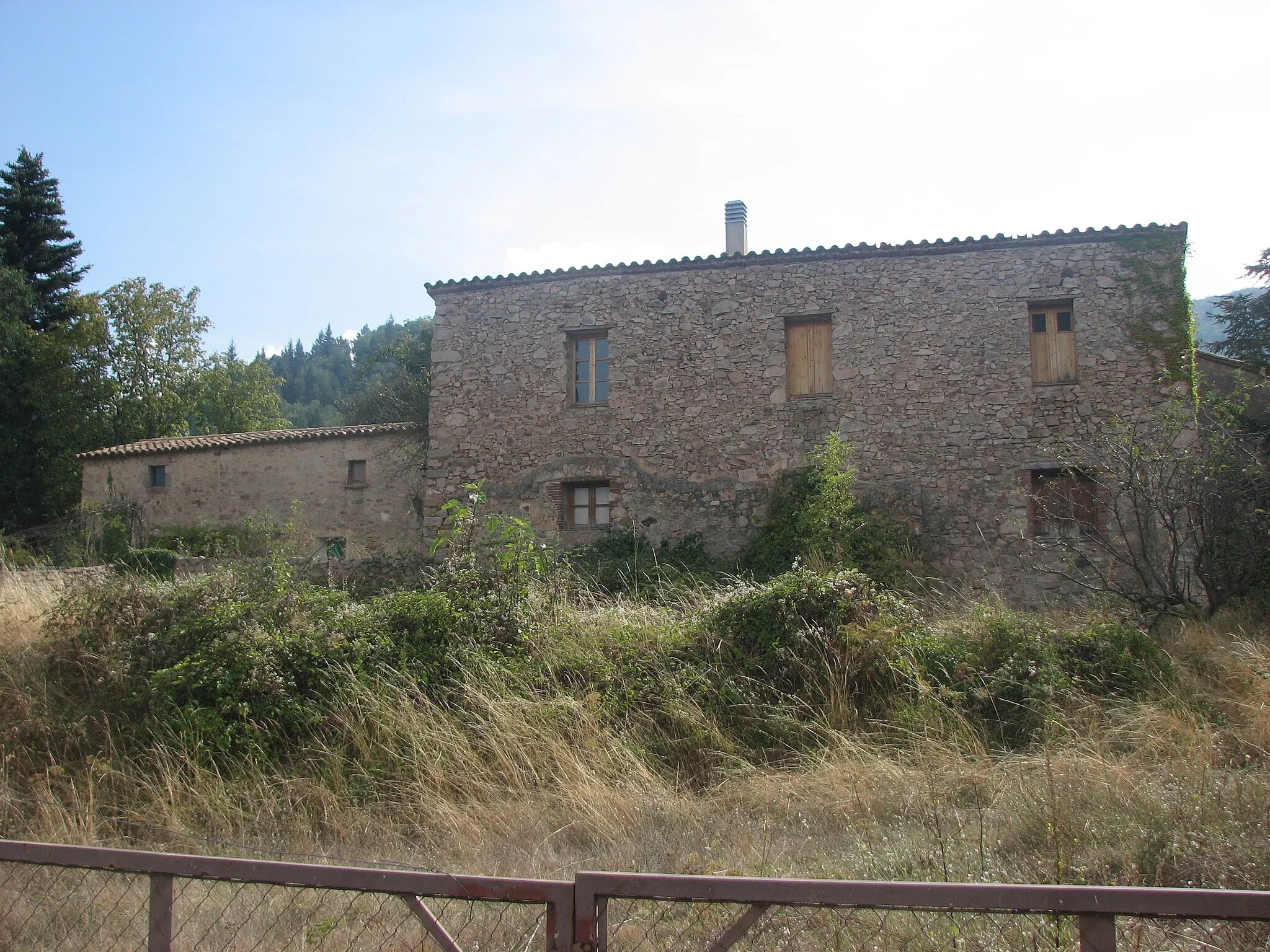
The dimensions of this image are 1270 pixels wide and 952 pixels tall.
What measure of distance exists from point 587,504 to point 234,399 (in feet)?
62.2

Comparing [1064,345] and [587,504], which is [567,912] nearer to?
[587,504]

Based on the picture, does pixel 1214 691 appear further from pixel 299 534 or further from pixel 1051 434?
pixel 299 534

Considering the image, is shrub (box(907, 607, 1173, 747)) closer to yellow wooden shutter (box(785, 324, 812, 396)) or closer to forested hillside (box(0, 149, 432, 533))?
yellow wooden shutter (box(785, 324, 812, 396))

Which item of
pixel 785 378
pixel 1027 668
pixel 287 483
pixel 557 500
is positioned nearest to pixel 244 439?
pixel 287 483

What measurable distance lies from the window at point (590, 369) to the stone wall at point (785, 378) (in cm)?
24

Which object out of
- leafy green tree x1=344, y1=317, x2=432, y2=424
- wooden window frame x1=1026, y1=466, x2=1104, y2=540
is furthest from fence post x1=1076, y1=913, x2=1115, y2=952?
leafy green tree x1=344, y1=317, x2=432, y2=424

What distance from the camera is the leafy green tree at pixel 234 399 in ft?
96.1

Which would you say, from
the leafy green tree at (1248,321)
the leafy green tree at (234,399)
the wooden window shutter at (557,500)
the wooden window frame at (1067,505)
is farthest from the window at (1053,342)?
the leafy green tree at (234,399)

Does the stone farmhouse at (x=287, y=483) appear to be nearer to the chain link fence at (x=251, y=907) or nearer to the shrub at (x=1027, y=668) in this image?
the shrub at (x=1027, y=668)

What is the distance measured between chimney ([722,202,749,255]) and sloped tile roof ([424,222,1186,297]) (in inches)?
54.4

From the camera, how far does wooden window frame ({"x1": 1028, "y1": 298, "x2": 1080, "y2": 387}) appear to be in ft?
46.0

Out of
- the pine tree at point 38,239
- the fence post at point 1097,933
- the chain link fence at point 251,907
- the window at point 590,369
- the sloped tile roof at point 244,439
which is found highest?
the pine tree at point 38,239

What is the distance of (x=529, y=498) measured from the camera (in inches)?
611

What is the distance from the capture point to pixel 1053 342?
14125 millimetres
